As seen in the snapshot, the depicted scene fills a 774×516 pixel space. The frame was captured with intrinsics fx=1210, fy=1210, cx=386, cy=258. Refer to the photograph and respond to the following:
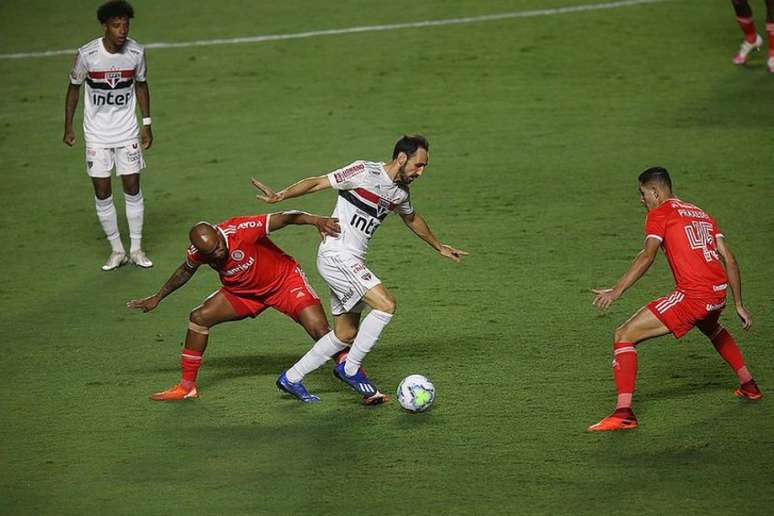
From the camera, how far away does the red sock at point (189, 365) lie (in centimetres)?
870

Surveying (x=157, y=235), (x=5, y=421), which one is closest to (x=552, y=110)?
(x=157, y=235)

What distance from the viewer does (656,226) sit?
Result: 7945mm

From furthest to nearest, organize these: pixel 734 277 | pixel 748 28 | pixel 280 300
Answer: pixel 748 28
pixel 280 300
pixel 734 277

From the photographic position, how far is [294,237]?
12508mm

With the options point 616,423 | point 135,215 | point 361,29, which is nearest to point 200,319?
point 616,423

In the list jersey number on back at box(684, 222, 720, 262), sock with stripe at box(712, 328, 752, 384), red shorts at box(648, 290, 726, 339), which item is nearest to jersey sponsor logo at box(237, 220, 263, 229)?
red shorts at box(648, 290, 726, 339)

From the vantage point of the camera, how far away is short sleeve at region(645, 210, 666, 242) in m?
7.91

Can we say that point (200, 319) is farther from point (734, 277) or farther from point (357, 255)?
point (734, 277)

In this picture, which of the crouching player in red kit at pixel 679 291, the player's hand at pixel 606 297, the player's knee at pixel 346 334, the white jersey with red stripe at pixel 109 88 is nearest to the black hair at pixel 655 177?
the crouching player in red kit at pixel 679 291

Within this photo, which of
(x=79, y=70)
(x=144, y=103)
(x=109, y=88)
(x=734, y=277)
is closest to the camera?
(x=734, y=277)

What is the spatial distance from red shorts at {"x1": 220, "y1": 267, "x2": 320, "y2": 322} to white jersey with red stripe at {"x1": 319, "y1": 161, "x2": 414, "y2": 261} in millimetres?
430

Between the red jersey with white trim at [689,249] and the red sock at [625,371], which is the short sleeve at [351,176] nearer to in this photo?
the red jersey with white trim at [689,249]

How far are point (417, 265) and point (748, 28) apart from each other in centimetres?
698

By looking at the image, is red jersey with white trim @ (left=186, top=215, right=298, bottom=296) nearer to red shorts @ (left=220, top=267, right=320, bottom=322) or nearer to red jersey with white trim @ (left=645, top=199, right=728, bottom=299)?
red shorts @ (left=220, top=267, right=320, bottom=322)
